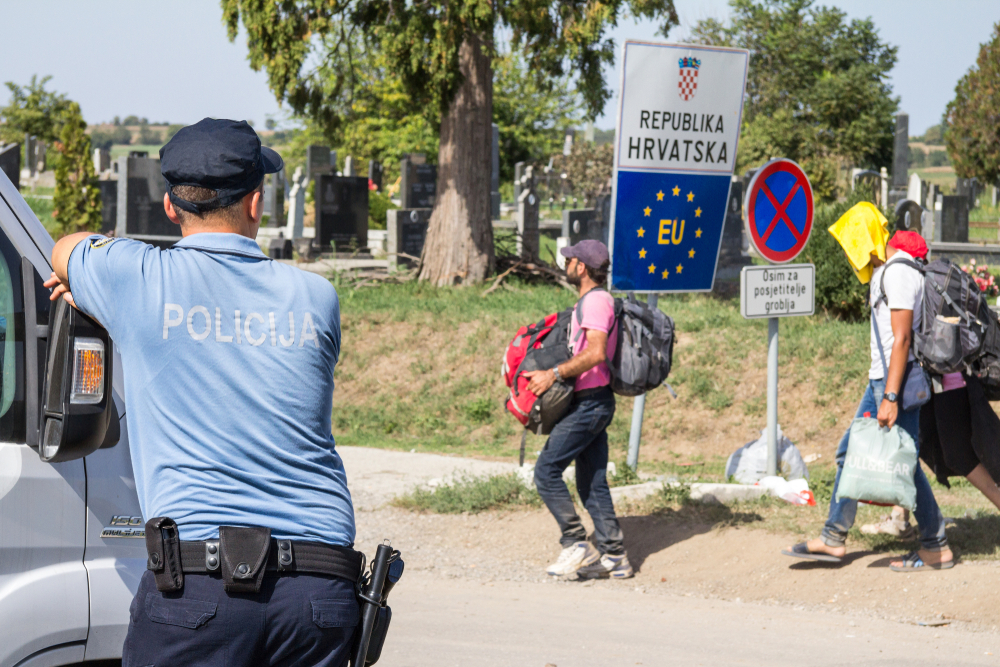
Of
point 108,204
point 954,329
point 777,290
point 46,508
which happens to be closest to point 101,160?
point 108,204

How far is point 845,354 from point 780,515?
15.6ft

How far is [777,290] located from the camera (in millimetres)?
7637

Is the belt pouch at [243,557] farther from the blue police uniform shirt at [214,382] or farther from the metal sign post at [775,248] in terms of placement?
the metal sign post at [775,248]

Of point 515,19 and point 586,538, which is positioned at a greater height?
point 515,19

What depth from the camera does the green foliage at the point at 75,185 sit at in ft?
76.5

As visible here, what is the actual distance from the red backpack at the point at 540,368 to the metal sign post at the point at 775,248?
1.73 meters

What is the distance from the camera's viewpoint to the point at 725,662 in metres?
4.73

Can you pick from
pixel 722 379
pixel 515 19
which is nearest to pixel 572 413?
pixel 722 379

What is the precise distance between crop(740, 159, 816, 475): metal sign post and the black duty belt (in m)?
5.49

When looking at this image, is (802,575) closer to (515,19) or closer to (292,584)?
(292,584)

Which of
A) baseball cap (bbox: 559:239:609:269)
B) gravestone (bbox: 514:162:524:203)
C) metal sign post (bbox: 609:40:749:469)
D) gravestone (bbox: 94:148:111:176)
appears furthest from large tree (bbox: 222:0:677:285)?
gravestone (bbox: 94:148:111:176)

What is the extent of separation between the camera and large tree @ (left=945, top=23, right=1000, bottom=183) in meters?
39.7

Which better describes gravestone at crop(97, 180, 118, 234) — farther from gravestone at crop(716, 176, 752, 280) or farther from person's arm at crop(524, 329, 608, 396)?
person's arm at crop(524, 329, 608, 396)

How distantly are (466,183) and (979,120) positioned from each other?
31.1 meters
